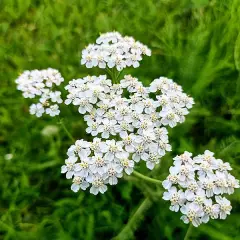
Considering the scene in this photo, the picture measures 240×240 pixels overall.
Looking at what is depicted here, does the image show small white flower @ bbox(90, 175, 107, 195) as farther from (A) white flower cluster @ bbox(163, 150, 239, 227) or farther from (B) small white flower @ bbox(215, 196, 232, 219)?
(B) small white flower @ bbox(215, 196, 232, 219)

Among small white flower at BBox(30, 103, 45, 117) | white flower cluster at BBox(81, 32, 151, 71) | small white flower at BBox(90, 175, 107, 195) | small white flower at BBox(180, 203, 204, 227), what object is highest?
white flower cluster at BBox(81, 32, 151, 71)

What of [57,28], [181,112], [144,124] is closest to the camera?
[144,124]

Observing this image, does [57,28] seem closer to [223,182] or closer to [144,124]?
[144,124]

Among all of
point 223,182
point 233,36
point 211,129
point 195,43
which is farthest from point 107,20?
point 223,182

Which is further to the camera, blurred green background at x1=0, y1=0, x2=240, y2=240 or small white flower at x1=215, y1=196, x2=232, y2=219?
blurred green background at x1=0, y1=0, x2=240, y2=240

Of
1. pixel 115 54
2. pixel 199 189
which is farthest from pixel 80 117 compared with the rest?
pixel 199 189

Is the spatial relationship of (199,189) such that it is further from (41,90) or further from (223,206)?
(41,90)

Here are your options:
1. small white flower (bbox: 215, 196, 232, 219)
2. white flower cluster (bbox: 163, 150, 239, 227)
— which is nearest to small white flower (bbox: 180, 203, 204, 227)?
white flower cluster (bbox: 163, 150, 239, 227)
